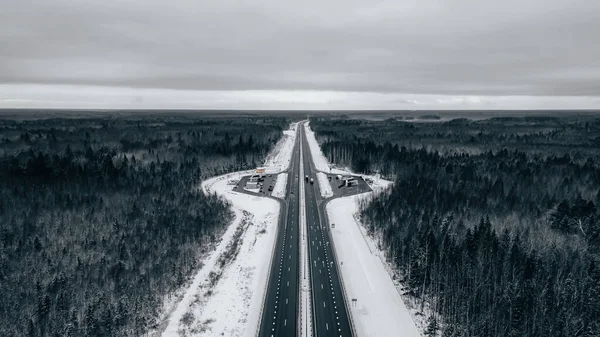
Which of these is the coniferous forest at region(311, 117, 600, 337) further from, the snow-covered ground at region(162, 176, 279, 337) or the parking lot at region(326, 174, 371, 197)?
the snow-covered ground at region(162, 176, 279, 337)

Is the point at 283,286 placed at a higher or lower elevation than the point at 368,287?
higher

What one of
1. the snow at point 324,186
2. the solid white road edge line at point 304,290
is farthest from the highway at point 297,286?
the snow at point 324,186

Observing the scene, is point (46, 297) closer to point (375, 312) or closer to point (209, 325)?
point (209, 325)

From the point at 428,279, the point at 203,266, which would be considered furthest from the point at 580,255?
the point at 203,266

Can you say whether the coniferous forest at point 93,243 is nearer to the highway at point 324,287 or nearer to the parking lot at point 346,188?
the highway at point 324,287

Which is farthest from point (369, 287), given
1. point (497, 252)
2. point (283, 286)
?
point (497, 252)

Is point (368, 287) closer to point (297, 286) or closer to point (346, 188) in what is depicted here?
point (297, 286)

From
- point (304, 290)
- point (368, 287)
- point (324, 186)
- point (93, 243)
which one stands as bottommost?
point (368, 287)
